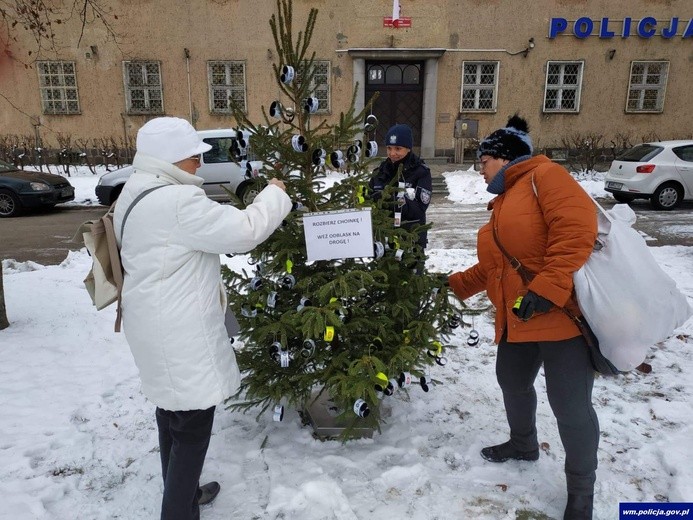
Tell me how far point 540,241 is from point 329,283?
1035mm

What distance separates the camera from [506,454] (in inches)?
113

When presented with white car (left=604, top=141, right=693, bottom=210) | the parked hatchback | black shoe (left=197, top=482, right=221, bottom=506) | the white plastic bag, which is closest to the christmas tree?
black shoe (left=197, top=482, right=221, bottom=506)

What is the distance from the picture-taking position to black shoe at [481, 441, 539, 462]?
2857 mm

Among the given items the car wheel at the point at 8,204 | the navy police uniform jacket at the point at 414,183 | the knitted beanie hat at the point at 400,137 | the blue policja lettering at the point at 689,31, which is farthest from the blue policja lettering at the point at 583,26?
the car wheel at the point at 8,204

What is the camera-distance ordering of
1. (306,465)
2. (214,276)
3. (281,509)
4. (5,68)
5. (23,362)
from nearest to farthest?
(214,276), (281,509), (306,465), (23,362), (5,68)

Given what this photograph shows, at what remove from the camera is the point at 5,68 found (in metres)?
16.6

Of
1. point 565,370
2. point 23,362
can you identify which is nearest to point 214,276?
point 565,370

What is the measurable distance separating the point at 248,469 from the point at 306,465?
0.33 metres

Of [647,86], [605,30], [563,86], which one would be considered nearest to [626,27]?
[605,30]

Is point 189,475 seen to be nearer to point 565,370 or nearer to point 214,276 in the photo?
point 214,276

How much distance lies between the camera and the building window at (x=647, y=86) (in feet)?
56.3

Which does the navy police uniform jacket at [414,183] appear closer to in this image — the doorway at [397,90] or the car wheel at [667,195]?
the car wheel at [667,195]

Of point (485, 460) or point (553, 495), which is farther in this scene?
point (485, 460)

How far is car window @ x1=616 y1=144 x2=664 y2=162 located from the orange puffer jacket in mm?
11041
